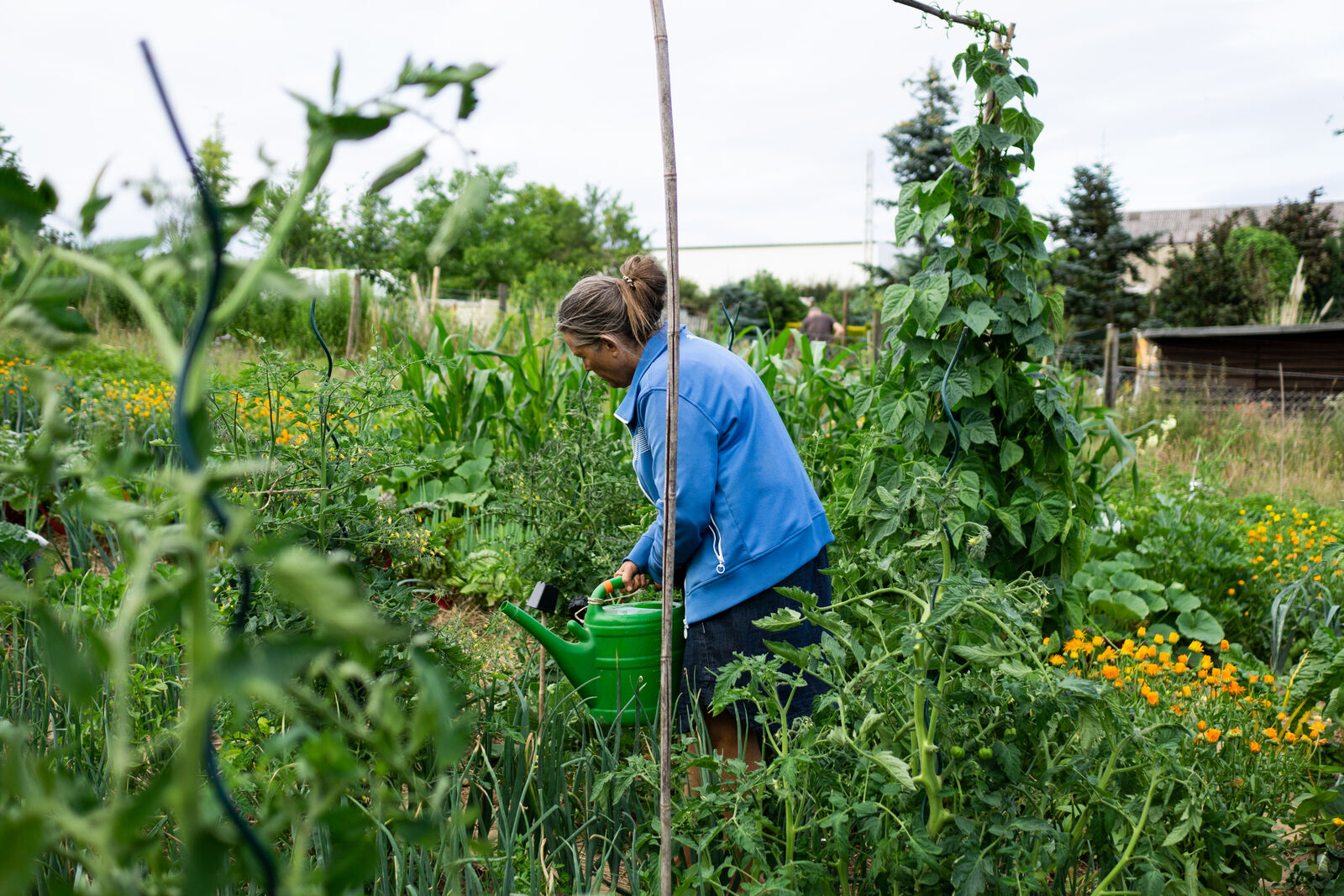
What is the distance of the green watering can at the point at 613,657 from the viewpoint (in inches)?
81.9

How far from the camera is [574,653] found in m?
2.08

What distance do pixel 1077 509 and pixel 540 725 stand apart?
1970mm

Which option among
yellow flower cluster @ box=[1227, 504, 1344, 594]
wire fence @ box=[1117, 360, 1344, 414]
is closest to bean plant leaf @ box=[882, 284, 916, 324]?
yellow flower cluster @ box=[1227, 504, 1344, 594]

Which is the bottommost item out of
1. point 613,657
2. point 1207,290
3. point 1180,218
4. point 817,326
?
point 613,657

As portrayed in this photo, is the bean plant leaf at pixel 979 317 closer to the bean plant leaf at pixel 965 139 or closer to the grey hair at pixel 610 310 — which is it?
the bean plant leaf at pixel 965 139

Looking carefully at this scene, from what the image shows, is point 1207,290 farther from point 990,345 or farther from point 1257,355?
point 990,345

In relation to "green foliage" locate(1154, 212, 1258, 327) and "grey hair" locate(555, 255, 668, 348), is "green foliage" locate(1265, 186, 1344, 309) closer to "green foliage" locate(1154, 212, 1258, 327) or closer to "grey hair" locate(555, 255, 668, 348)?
"green foliage" locate(1154, 212, 1258, 327)

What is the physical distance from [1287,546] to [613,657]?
376 centimetres

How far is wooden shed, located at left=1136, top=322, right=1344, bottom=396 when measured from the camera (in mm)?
11930

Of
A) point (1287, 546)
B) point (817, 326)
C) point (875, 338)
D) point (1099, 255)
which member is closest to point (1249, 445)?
point (875, 338)

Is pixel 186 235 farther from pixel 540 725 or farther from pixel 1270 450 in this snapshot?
pixel 1270 450

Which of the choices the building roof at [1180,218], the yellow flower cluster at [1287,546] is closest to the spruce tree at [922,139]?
the yellow flower cluster at [1287,546]

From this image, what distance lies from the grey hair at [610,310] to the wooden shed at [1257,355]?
11410mm

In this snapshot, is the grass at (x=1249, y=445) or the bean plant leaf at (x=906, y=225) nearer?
the bean plant leaf at (x=906, y=225)
